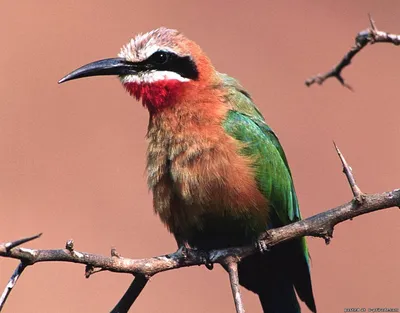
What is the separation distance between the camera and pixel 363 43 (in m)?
1.80

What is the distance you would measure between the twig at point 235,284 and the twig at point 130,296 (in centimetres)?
23

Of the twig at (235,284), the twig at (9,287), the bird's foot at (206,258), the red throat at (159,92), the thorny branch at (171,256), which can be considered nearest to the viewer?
the twig at (9,287)

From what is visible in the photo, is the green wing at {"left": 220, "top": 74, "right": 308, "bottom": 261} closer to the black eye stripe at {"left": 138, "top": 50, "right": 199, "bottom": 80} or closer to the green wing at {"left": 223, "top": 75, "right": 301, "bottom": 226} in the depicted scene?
the green wing at {"left": 223, "top": 75, "right": 301, "bottom": 226}

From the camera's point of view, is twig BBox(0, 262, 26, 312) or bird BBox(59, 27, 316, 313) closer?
twig BBox(0, 262, 26, 312)

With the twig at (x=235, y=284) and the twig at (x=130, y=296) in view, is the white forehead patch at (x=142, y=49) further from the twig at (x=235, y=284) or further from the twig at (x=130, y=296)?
the twig at (x=130, y=296)

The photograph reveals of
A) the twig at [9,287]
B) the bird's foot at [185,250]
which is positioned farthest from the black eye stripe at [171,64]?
the twig at [9,287]

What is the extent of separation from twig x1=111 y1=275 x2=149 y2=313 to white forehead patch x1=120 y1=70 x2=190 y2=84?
101 centimetres

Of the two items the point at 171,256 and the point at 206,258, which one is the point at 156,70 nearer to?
the point at 206,258

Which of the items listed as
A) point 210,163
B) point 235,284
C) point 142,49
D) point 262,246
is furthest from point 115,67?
point 235,284

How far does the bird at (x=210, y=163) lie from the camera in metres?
2.39

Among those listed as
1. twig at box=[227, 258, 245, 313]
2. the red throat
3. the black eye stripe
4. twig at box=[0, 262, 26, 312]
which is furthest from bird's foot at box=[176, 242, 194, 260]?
twig at box=[0, 262, 26, 312]

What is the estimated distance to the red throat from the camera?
2.58 metres

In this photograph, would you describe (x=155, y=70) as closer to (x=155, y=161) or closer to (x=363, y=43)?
(x=155, y=161)

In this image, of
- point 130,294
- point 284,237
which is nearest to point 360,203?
point 284,237
